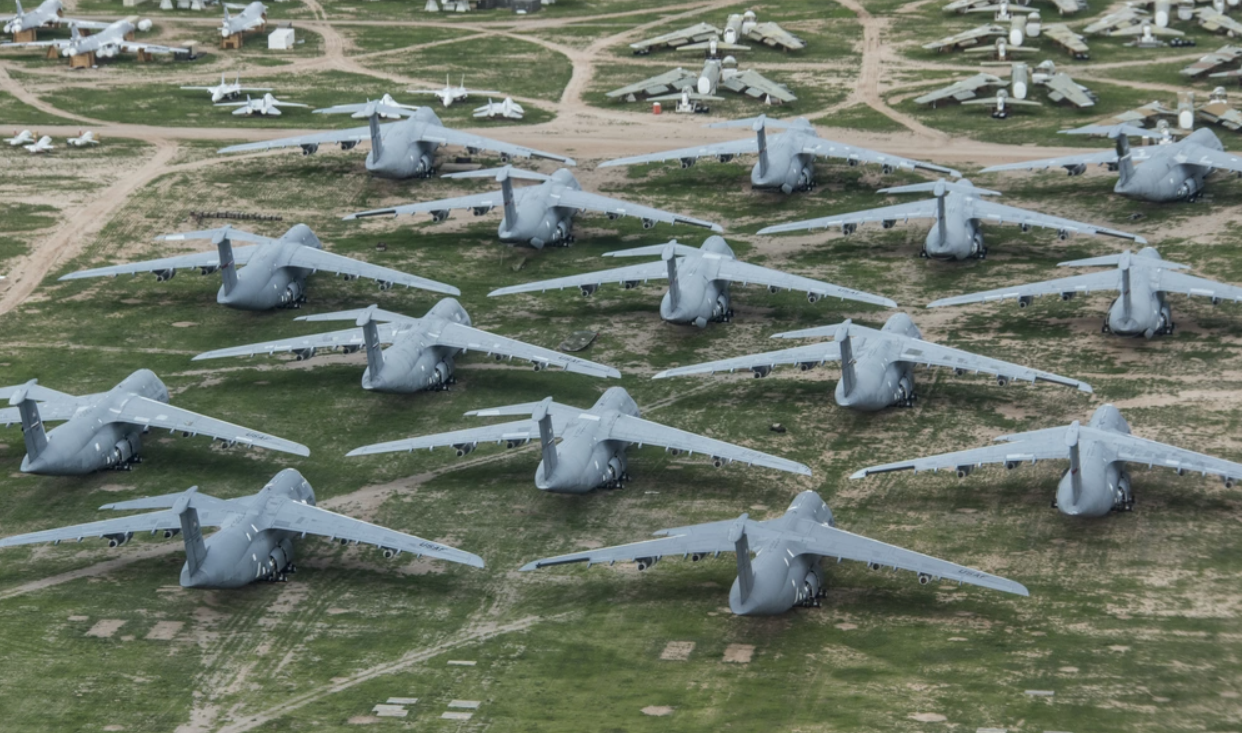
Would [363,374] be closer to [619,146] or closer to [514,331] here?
[514,331]

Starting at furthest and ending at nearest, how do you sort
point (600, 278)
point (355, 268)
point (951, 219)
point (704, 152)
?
1. point (704, 152)
2. point (951, 219)
3. point (355, 268)
4. point (600, 278)

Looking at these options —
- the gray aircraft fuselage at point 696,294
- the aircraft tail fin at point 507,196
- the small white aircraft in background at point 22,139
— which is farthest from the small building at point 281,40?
the gray aircraft fuselage at point 696,294

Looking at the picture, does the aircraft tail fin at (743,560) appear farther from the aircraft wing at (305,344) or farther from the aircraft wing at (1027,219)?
the aircraft wing at (1027,219)

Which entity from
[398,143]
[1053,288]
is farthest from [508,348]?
[398,143]

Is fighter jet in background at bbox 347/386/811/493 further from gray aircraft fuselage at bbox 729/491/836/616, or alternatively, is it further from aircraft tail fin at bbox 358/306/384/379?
aircraft tail fin at bbox 358/306/384/379

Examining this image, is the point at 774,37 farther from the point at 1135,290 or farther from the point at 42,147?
the point at 1135,290

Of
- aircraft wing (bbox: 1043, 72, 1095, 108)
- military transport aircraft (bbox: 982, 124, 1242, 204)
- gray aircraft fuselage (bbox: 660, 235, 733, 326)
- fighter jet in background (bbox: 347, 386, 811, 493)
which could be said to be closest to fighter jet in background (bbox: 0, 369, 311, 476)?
fighter jet in background (bbox: 347, 386, 811, 493)
